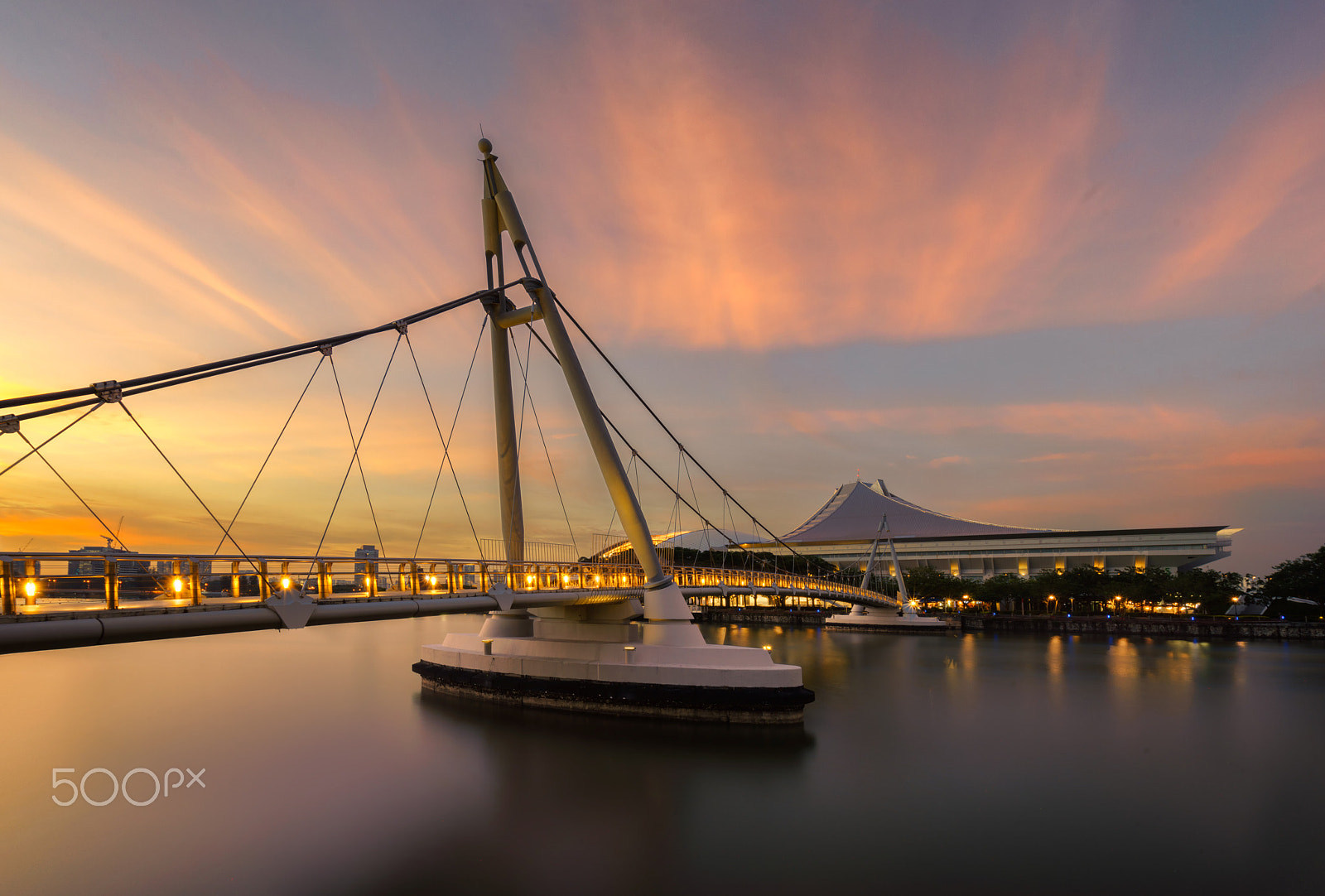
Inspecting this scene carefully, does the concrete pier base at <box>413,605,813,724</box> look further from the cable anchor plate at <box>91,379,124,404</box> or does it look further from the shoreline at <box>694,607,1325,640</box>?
the shoreline at <box>694,607,1325,640</box>

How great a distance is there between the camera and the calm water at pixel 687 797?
41.8 feet

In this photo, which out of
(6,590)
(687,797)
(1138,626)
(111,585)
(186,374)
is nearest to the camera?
(6,590)

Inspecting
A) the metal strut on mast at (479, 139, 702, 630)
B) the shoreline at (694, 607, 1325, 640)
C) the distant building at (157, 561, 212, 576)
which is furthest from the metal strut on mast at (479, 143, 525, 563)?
the shoreline at (694, 607, 1325, 640)

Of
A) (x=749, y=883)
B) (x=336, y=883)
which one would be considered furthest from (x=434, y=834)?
(x=749, y=883)

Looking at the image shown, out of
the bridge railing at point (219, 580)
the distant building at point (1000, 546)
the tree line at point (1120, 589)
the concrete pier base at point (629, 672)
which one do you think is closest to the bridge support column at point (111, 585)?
the bridge railing at point (219, 580)

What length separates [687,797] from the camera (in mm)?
16375

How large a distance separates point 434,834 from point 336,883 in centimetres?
245

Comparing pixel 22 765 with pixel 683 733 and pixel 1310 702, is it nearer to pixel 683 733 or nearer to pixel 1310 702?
pixel 683 733

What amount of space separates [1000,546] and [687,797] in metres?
86.7

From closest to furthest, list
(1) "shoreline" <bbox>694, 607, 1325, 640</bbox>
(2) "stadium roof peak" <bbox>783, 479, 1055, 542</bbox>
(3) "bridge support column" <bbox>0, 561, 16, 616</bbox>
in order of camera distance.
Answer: (3) "bridge support column" <bbox>0, 561, 16, 616</bbox>
(1) "shoreline" <bbox>694, 607, 1325, 640</bbox>
(2) "stadium roof peak" <bbox>783, 479, 1055, 542</bbox>

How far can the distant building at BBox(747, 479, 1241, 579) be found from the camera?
85562 millimetres

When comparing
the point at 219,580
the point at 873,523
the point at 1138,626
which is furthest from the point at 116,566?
the point at 873,523

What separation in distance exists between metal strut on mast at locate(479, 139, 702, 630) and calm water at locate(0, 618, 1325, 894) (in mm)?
3936

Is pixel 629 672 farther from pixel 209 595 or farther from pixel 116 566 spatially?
pixel 116 566
